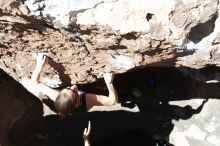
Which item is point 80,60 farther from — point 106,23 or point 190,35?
point 190,35

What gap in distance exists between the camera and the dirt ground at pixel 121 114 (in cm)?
398

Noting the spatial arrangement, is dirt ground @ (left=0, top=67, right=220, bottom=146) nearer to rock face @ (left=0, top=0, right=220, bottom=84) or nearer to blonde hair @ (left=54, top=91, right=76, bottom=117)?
rock face @ (left=0, top=0, right=220, bottom=84)

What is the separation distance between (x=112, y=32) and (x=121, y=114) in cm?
161

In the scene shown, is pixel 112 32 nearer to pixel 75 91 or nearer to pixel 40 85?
pixel 75 91

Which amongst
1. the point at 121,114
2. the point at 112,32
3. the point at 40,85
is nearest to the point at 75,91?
the point at 40,85

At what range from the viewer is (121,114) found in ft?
13.7

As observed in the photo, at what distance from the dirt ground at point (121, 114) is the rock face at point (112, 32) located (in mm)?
835

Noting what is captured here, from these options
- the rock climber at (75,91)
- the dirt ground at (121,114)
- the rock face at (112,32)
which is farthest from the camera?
the dirt ground at (121,114)

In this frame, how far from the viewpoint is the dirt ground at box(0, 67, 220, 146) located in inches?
157

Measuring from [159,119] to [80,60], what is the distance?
4.20 feet

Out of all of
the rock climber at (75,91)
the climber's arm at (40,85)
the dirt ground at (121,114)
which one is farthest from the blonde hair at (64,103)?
the dirt ground at (121,114)

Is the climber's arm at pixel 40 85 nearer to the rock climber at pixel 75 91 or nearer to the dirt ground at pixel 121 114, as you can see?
the rock climber at pixel 75 91

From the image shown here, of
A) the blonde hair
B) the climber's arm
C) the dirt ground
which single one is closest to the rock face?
the climber's arm

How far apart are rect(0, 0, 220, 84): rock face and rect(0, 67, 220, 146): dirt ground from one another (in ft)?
2.74
